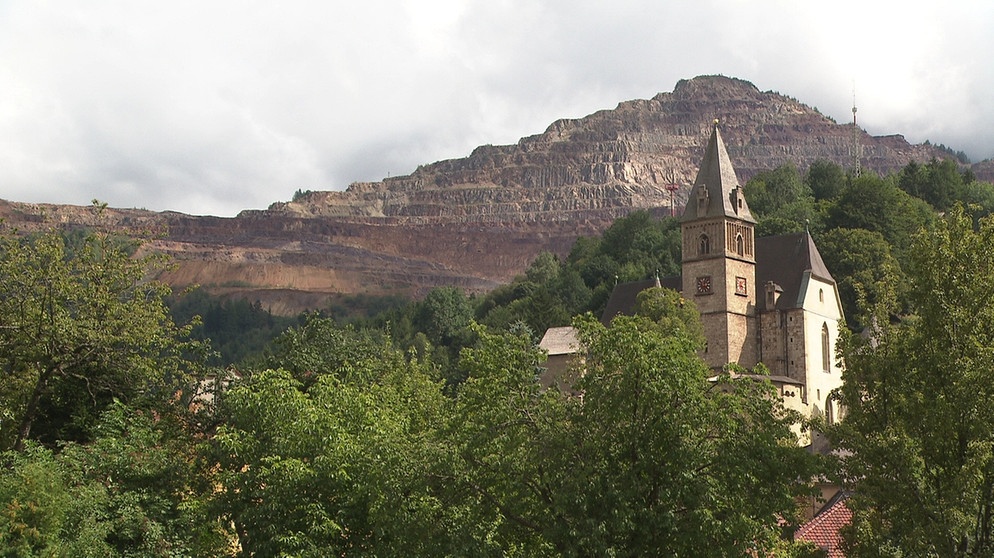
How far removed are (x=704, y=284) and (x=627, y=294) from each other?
13.6 metres

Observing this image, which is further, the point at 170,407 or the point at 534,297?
the point at 534,297

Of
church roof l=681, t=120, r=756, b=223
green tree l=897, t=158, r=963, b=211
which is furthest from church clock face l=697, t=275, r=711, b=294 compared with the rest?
green tree l=897, t=158, r=963, b=211

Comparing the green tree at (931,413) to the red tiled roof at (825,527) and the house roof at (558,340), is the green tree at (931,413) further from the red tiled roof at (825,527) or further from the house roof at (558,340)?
the house roof at (558,340)

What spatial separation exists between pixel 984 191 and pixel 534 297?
49.7 m

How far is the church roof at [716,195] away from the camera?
83125mm

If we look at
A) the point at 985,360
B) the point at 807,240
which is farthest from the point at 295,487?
the point at 807,240

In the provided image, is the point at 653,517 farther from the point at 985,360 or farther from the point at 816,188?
the point at 816,188

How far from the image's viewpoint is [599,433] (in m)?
26.7

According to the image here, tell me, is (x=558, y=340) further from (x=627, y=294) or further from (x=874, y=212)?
(x=874, y=212)

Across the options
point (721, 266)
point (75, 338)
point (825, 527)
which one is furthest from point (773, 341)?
point (75, 338)

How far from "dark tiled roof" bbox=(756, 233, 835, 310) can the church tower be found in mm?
1415

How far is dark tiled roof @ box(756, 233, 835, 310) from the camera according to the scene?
3282 inches

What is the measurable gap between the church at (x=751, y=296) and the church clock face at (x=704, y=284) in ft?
0.19

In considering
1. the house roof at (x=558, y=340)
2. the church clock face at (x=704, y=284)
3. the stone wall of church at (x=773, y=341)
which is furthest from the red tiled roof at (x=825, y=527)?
the house roof at (x=558, y=340)
